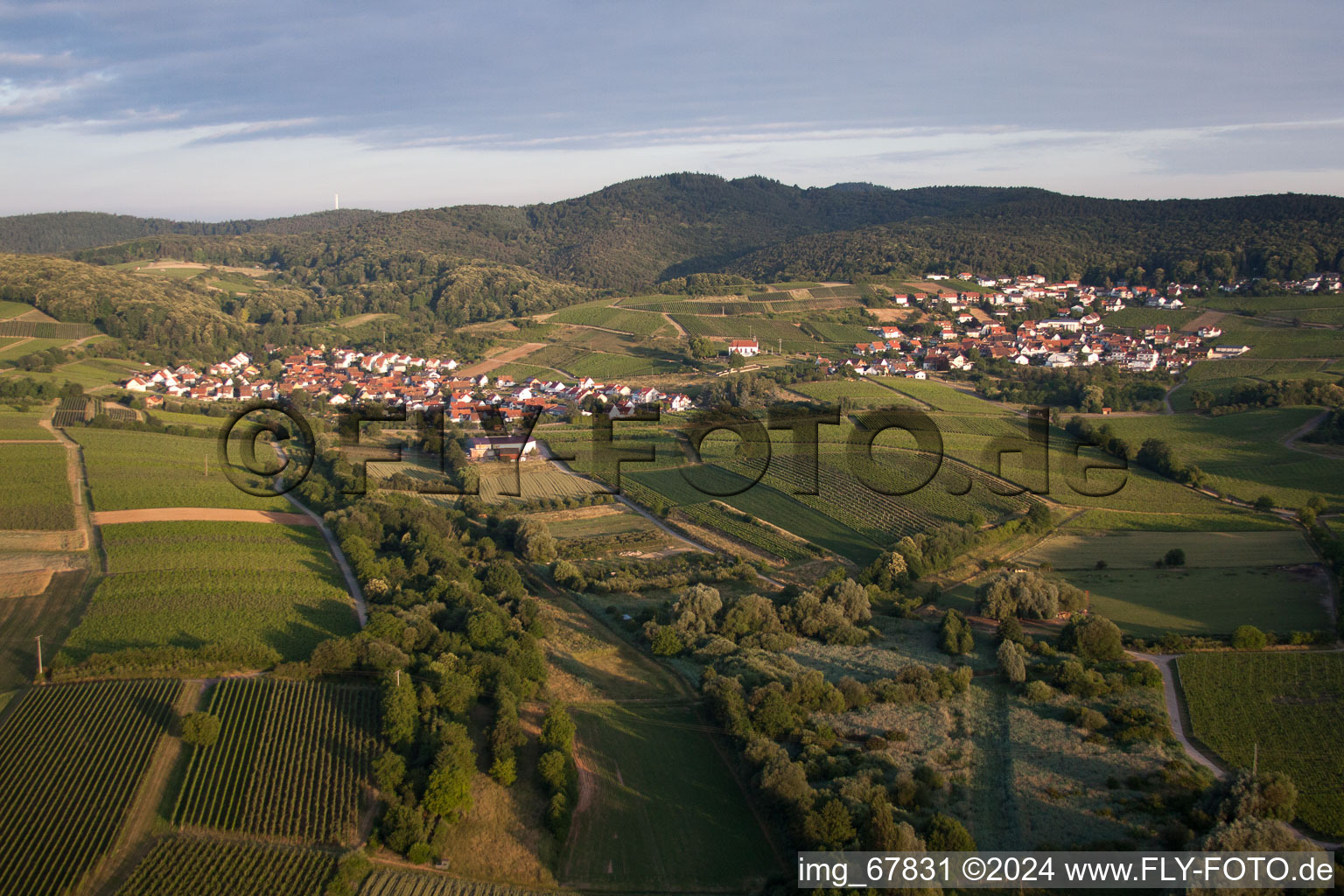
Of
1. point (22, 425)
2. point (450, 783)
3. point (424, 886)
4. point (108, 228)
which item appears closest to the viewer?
point (424, 886)

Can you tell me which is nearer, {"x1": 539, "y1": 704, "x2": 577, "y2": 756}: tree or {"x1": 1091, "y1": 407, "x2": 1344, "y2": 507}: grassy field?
{"x1": 539, "y1": 704, "x2": 577, "y2": 756}: tree

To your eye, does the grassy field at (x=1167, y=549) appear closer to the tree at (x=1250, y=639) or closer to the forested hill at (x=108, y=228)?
the tree at (x=1250, y=639)

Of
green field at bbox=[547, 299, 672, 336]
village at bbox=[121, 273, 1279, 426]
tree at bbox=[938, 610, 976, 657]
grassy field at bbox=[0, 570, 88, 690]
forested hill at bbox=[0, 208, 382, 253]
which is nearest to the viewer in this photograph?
grassy field at bbox=[0, 570, 88, 690]

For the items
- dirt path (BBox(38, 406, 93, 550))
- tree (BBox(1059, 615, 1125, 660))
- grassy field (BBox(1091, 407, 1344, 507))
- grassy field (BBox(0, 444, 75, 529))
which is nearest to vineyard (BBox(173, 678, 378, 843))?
dirt path (BBox(38, 406, 93, 550))

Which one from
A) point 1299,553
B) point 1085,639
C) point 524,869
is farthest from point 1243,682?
point 524,869

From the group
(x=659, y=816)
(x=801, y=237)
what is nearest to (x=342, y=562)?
(x=659, y=816)

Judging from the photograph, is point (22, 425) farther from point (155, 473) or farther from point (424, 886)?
point (424, 886)

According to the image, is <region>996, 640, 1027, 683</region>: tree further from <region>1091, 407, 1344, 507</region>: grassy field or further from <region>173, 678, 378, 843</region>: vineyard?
<region>1091, 407, 1344, 507</region>: grassy field

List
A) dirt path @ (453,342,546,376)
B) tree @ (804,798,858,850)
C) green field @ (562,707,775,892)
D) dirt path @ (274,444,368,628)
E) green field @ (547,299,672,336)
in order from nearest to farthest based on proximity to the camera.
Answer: tree @ (804,798,858,850), green field @ (562,707,775,892), dirt path @ (274,444,368,628), dirt path @ (453,342,546,376), green field @ (547,299,672,336)
